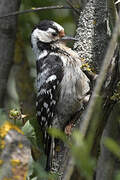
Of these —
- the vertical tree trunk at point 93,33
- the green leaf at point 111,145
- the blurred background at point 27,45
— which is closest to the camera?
the green leaf at point 111,145

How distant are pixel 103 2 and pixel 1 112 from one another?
1.54 metres

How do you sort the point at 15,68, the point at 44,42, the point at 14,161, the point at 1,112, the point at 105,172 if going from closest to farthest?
the point at 14,161, the point at 1,112, the point at 105,172, the point at 44,42, the point at 15,68

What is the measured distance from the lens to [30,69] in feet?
16.4

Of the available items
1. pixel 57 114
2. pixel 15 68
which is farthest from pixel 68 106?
pixel 15 68

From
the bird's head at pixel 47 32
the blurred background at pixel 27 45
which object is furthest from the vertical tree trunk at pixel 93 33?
the blurred background at pixel 27 45

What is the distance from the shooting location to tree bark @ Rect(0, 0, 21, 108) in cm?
433

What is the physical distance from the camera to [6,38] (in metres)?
4.35

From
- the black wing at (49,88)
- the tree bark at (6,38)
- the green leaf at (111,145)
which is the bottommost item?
the black wing at (49,88)

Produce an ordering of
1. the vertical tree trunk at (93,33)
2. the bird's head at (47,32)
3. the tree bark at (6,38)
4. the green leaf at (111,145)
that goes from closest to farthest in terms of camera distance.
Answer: the green leaf at (111,145)
the vertical tree trunk at (93,33)
the bird's head at (47,32)
the tree bark at (6,38)

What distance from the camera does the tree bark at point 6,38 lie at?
171 inches

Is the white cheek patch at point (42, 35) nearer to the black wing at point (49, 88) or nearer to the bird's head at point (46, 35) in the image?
the bird's head at point (46, 35)

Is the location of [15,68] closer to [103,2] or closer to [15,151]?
[103,2]

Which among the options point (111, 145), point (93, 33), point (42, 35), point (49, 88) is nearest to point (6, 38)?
point (42, 35)

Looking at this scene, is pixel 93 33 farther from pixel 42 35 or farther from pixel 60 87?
pixel 42 35
